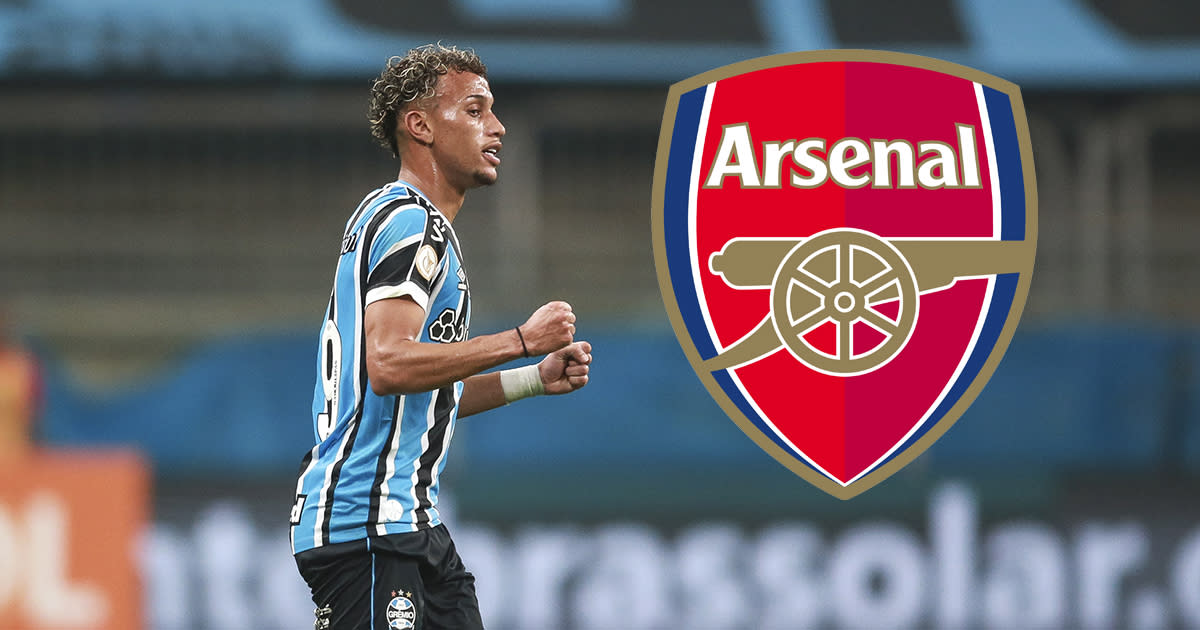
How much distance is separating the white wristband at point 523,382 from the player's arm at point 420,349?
0.45 m

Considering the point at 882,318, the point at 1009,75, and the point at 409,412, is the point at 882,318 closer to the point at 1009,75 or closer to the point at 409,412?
the point at 409,412

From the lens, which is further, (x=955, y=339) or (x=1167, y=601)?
(x=1167, y=601)

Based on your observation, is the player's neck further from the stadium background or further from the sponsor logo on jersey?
the stadium background

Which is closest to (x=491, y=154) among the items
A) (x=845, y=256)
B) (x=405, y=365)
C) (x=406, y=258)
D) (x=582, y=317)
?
(x=406, y=258)

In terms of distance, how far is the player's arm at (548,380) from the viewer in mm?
3994

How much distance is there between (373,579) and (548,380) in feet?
2.27

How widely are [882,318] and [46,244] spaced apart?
8.93 meters

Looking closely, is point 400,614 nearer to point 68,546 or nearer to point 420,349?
point 420,349

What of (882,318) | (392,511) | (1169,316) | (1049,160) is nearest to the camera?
(392,511)

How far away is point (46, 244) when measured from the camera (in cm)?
1169

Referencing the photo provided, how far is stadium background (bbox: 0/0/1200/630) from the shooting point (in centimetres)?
927

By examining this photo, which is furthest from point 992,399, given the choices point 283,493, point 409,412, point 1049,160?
point 409,412

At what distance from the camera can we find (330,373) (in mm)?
3885

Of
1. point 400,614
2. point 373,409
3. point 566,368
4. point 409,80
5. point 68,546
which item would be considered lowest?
point 68,546
